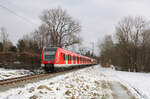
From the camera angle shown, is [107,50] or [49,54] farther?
[107,50]

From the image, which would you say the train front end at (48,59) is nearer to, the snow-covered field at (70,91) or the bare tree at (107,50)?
the snow-covered field at (70,91)

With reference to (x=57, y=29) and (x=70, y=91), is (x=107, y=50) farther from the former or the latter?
(x=70, y=91)

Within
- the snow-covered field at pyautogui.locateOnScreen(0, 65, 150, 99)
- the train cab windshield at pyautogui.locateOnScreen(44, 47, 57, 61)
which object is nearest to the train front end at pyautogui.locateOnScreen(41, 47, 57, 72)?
the train cab windshield at pyautogui.locateOnScreen(44, 47, 57, 61)

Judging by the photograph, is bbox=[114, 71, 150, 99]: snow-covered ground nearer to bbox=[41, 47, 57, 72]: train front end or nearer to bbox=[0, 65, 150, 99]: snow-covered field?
bbox=[0, 65, 150, 99]: snow-covered field

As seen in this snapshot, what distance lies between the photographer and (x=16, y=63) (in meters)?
17.8

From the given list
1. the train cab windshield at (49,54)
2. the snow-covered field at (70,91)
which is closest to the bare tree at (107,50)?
the train cab windshield at (49,54)

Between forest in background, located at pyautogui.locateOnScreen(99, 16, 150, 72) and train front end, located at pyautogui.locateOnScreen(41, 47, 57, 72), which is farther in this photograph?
forest in background, located at pyautogui.locateOnScreen(99, 16, 150, 72)

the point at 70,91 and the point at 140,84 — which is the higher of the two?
the point at 70,91

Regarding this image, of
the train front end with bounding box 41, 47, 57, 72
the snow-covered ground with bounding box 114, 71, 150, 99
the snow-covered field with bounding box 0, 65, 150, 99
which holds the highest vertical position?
the train front end with bounding box 41, 47, 57, 72

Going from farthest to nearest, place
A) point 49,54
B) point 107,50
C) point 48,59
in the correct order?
1. point 107,50
2. point 49,54
3. point 48,59

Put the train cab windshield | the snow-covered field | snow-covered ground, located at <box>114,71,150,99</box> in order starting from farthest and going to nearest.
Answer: the train cab windshield → snow-covered ground, located at <box>114,71,150,99</box> → the snow-covered field

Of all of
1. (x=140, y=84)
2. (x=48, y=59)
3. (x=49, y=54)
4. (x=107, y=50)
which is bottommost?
(x=140, y=84)

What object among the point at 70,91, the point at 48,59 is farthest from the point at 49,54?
the point at 70,91

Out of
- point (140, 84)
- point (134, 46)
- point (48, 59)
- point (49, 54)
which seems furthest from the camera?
point (134, 46)
